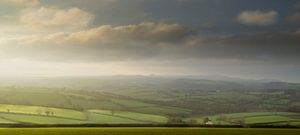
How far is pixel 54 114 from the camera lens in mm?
72438

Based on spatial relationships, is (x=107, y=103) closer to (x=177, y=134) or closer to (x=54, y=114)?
(x=54, y=114)

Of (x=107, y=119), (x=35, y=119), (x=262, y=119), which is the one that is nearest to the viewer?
(x=35, y=119)

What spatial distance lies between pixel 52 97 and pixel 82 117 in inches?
1582

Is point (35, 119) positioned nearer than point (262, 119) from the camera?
Yes

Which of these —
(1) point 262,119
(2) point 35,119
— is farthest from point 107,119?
(1) point 262,119

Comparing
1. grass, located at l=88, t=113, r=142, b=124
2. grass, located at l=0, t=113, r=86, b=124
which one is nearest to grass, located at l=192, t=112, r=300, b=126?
grass, located at l=88, t=113, r=142, b=124

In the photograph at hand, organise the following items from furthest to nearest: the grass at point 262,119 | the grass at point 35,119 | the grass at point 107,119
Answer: the grass at point 107,119 < the grass at point 262,119 < the grass at point 35,119

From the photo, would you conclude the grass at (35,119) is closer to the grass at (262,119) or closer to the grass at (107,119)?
the grass at (107,119)

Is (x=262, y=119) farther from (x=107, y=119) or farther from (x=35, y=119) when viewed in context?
(x=35, y=119)

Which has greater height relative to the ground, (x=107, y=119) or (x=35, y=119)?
(x=107, y=119)

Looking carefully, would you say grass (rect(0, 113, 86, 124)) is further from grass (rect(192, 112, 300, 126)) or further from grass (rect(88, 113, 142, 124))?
grass (rect(192, 112, 300, 126))

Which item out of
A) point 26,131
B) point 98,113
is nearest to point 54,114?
point 98,113

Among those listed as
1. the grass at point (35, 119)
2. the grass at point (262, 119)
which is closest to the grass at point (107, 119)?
the grass at point (35, 119)

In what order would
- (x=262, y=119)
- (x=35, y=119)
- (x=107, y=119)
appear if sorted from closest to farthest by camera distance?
1. (x=35, y=119)
2. (x=107, y=119)
3. (x=262, y=119)
